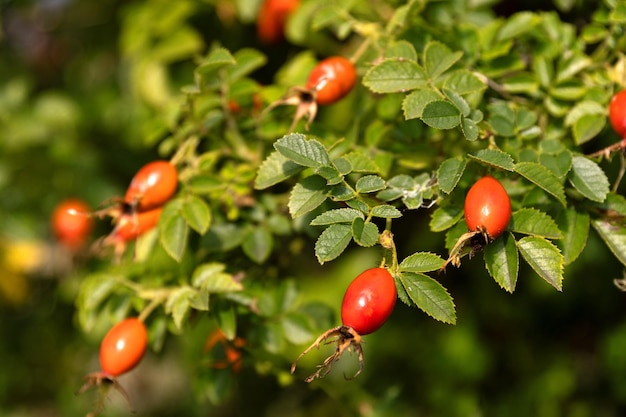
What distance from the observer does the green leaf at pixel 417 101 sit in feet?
3.58

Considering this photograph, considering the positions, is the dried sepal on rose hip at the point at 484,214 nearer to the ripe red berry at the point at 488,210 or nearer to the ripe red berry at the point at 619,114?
the ripe red berry at the point at 488,210

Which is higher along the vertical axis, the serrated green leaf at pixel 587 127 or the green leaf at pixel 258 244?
the serrated green leaf at pixel 587 127

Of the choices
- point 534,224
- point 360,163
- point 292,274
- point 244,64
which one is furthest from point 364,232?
point 292,274

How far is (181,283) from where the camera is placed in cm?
138

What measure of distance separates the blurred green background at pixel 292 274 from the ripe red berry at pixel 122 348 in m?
0.71

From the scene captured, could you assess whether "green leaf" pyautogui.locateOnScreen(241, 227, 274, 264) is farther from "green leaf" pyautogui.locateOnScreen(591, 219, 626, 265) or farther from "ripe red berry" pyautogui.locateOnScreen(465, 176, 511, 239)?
"green leaf" pyautogui.locateOnScreen(591, 219, 626, 265)

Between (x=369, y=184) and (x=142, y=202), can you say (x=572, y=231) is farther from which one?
(x=142, y=202)

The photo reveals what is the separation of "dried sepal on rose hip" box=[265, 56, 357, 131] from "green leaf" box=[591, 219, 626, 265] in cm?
51

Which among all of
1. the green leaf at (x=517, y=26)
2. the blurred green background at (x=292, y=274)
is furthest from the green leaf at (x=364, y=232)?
the blurred green background at (x=292, y=274)

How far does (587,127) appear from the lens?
121 centimetres

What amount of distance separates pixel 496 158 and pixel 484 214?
0.32 feet

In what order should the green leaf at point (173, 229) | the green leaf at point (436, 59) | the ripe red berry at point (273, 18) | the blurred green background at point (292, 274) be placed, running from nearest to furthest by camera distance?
the green leaf at point (436, 59), the green leaf at point (173, 229), the ripe red berry at point (273, 18), the blurred green background at point (292, 274)

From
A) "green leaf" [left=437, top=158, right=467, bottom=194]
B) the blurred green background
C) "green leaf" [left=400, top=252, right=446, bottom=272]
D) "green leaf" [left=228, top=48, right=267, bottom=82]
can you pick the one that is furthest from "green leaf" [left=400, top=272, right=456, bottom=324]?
the blurred green background

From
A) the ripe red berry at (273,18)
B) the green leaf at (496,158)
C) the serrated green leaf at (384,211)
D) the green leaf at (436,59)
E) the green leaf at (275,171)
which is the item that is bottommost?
the ripe red berry at (273,18)
